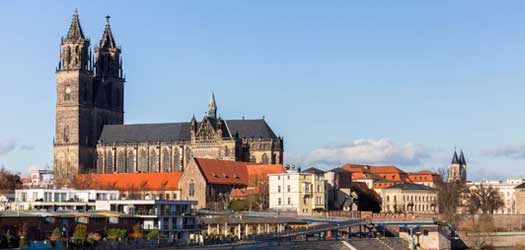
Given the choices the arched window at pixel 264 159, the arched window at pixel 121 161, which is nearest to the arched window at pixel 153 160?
the arched window at pixel 121 161

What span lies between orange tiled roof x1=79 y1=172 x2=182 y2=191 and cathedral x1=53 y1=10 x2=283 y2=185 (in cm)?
1125

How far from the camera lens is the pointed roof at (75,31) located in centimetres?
17412

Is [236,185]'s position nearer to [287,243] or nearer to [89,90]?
[89,90]

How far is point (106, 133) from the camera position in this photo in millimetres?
175500

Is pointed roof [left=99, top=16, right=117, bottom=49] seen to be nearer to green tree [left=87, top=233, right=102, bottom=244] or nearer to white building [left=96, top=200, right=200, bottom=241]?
white building [left=96, top=200, right=200, bottom=241]

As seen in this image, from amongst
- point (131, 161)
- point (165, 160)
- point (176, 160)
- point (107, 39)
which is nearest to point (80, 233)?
point (176, 160)

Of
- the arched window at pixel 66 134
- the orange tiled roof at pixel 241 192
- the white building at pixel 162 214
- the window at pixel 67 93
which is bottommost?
the white building at pixel 162 214

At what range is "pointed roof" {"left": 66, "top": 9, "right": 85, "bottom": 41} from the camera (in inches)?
6855

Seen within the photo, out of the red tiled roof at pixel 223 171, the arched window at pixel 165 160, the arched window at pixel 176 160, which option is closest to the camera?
the red tiled roof at pixel 223 171

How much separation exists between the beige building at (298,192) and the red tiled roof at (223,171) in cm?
1052

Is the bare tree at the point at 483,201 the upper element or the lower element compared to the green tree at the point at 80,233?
upper

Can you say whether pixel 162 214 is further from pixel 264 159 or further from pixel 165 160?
pixel 165 160

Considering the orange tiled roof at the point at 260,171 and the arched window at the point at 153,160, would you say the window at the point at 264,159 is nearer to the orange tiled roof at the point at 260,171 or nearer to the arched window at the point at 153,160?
the orange tiled roof at the point at 260,171

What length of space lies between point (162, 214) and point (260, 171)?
5918 centimetres
